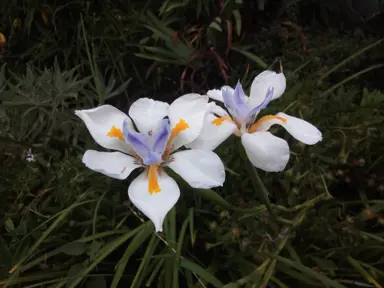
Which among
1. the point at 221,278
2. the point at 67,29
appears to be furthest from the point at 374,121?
the point at 67,29

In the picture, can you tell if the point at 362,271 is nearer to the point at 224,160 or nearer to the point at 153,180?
the point at 224,160

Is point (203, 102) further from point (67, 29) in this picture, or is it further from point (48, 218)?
point (67, 29)

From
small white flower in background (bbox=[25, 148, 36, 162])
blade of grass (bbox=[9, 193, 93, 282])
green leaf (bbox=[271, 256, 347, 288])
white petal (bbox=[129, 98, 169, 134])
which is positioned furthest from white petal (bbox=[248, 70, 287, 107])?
small white flower in background (bbox=[25, 148, 36, 162])

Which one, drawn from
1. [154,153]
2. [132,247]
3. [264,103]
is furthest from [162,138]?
[132,247]

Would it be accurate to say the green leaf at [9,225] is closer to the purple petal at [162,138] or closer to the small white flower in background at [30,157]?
the small white flower in background at [30,157]

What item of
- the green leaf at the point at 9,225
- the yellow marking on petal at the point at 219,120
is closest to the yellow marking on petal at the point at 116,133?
the yellow marking on petal at the point at 219,120

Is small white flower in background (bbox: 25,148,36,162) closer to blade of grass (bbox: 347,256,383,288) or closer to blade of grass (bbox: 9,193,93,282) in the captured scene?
blade of grass (bbox: 9,193,93,282)
